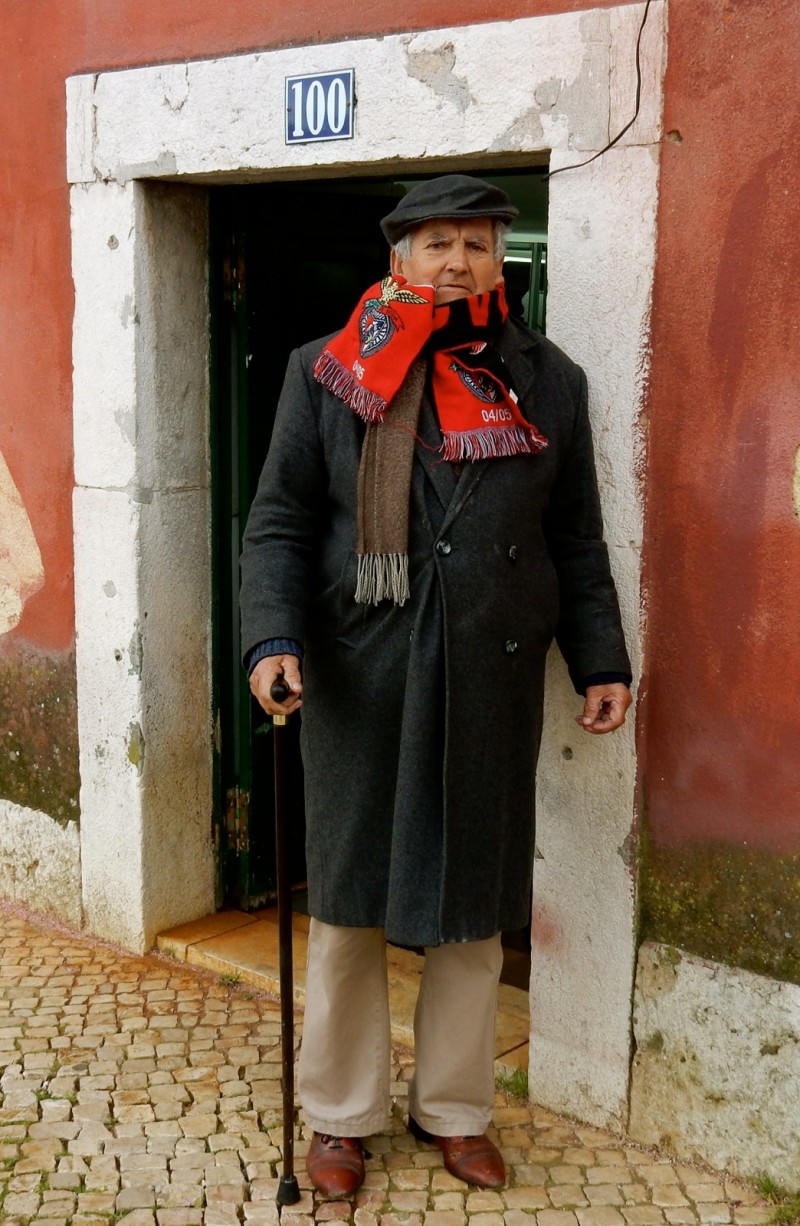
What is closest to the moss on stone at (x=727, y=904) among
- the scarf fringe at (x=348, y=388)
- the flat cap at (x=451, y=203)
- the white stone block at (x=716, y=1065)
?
the white stone block at (x=716, y=1065)

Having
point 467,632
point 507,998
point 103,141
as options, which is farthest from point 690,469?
point 103,141

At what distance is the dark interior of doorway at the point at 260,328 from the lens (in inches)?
177

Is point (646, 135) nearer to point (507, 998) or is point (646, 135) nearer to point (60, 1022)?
point (507, 998)

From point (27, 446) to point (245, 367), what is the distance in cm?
74

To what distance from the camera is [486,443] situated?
10.1 ft

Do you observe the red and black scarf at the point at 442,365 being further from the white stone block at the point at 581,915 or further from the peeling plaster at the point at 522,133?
the white stone block at the point at 581,915

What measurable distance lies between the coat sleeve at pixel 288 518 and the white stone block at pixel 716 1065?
1183 millimetres

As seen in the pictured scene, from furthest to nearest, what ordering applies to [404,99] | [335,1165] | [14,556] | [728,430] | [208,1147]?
[14,556], [404,99], [208,1147], [335,1165], [728,430]

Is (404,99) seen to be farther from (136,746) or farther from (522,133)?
(136,746)

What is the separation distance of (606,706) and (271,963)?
1.60 meters

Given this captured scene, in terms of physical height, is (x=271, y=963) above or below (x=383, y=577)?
below

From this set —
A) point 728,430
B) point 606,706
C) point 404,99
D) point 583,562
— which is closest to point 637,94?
point 404,99

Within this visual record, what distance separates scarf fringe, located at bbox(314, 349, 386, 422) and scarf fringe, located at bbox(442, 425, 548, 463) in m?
0.16

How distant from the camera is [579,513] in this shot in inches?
128
